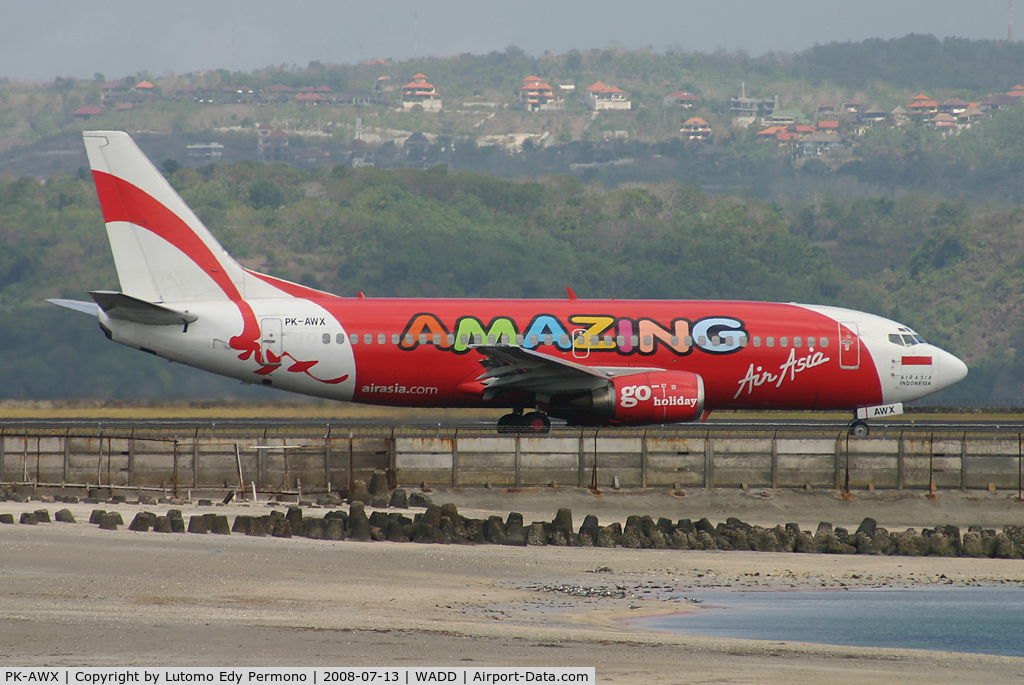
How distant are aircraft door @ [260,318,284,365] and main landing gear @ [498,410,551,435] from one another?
7023mm

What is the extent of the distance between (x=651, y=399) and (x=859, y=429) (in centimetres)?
706

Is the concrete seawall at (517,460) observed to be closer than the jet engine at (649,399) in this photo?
Yes

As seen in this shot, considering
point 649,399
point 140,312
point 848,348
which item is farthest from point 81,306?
point 848,348

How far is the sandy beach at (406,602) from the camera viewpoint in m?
19.4

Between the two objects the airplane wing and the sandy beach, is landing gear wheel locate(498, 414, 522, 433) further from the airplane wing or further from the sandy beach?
the sandy beach

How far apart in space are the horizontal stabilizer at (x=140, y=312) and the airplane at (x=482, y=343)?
0.05 meters

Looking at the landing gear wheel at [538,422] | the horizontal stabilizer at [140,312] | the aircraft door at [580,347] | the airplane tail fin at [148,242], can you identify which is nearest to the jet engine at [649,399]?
the aircraft door at [580,347]

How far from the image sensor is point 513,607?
24.4 metres

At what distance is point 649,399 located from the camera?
4059 cm

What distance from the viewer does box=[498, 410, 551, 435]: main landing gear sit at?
4219cm

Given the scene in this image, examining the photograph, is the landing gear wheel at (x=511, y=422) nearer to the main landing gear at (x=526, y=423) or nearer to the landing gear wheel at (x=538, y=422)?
the main landing gear at (x=526, y=423)

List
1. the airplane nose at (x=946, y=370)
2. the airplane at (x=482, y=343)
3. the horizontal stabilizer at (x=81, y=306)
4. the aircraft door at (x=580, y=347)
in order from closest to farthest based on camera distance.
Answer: the airplane at (x=482, y=343), the aircraft door at (x=580, y=347), the horizontal stabilizer at (x=81, y=306), the airplane nose at (x=946, y=370)

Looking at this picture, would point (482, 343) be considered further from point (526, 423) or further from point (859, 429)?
point (859, 429)

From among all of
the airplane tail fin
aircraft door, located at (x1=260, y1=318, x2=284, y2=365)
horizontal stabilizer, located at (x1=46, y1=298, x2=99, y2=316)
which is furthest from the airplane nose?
horizontal stabilizer, located at (x1=46, y1=298, x2=99, y2=316)
